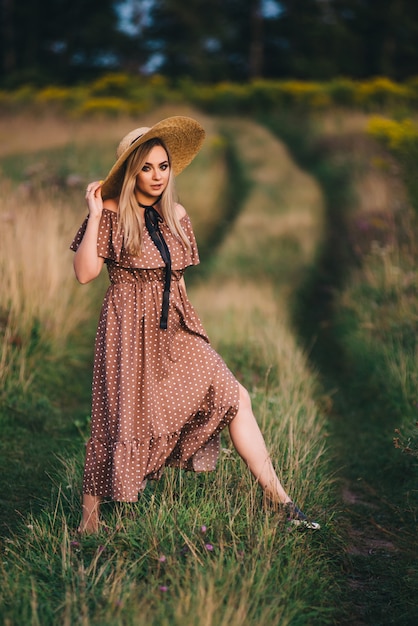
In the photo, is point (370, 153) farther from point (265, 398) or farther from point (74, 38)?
point (74, 38)

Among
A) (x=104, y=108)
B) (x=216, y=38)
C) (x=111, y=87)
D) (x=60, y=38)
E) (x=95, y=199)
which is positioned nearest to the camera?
(x=95, y=199)

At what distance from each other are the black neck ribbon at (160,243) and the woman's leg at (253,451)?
0.51 m

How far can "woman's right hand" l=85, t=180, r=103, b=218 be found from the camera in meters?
3.48

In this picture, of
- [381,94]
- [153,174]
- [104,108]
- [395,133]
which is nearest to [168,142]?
[153,174]

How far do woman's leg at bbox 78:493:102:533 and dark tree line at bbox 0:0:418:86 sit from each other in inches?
913

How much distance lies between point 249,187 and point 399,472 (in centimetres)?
848

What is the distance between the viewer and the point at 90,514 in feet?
11.0

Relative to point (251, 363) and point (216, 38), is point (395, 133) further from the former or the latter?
point (216, 38)

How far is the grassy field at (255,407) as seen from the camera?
9.34ft

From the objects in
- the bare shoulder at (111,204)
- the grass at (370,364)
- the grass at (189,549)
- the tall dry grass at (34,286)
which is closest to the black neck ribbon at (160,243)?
the bare shoulder at (111,204)

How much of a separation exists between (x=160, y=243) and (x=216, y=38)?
23.9 meters

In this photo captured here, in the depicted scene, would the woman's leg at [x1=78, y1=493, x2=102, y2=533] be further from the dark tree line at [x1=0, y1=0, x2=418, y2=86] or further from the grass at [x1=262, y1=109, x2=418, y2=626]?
the dark tree line at [x1=0, y1=0, x2=418, y2=86]

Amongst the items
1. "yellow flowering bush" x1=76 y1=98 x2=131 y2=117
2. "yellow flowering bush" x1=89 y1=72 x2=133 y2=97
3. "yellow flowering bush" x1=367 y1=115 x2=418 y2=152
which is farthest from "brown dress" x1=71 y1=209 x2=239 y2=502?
"yellow flowering bush" x1=89 y1=72 x2=133 y2=97

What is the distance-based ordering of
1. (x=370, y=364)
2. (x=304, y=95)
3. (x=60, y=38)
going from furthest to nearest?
(x=60, y=38) < (x=304, y=95) < (x=370, y=364)
